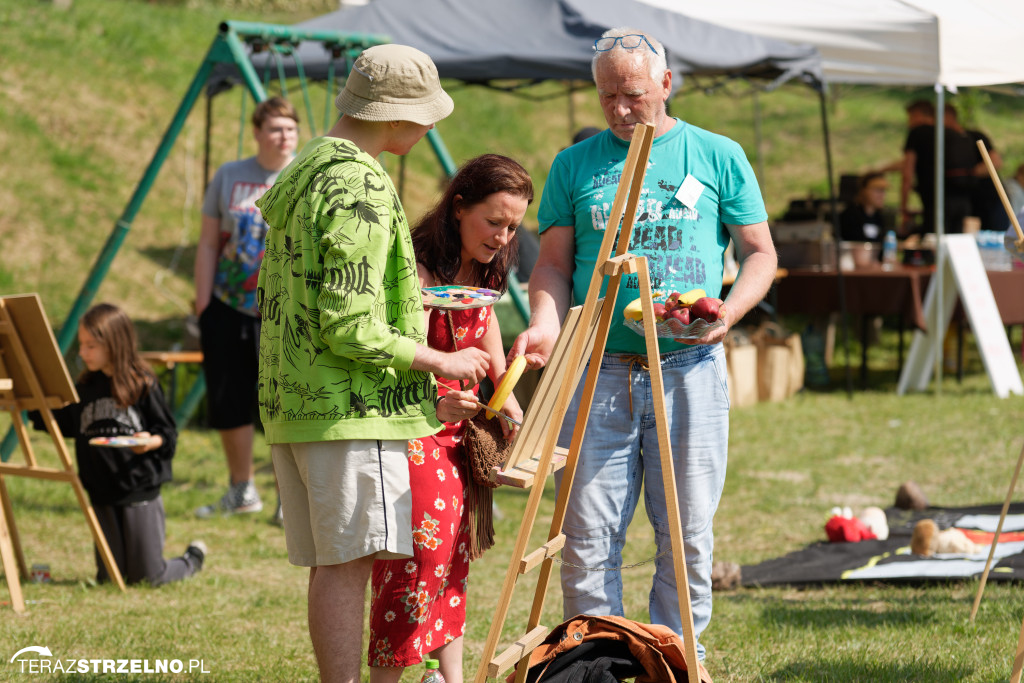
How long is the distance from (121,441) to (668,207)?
2.35m

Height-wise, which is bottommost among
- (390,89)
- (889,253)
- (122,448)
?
(122,448)

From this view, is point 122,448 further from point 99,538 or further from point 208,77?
point 208,77

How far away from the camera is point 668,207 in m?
2.64

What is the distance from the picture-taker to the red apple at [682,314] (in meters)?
2.38

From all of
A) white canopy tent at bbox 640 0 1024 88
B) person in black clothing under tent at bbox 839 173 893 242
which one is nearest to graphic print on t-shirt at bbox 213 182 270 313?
Result: white canopy tent at bbox 640 0 1024 88

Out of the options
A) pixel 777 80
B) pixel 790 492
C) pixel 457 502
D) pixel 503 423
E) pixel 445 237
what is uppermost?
pixel 777 80

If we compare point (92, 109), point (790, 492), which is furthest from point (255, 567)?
point (92, 109)

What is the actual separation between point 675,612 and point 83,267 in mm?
7786

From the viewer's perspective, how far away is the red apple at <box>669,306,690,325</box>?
2385 mm

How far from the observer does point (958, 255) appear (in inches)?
329

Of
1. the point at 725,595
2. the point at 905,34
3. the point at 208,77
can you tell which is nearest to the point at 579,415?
the point at 725,595

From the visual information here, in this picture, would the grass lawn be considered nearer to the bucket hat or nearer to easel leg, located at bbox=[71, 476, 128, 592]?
easel leg, located at bbox=[71, 476, 128, 592]

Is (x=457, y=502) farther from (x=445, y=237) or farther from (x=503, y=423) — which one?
(x=445, y=237)

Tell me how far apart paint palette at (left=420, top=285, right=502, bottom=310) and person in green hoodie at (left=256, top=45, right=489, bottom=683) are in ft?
0.30
